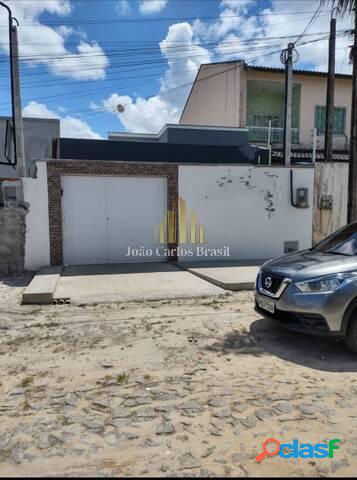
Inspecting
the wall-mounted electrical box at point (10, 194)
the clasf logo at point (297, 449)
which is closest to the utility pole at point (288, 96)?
the wall-mounted electrical box at point (10, 194)

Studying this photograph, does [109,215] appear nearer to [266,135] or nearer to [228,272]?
[228,272]

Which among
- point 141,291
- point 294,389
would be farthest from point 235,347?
point 141,291

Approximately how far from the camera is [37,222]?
9.44 metres

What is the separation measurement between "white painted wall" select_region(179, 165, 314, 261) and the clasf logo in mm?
7996

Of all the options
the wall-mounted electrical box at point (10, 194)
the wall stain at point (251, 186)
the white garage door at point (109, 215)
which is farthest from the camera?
the wall stain at point (251, 186)

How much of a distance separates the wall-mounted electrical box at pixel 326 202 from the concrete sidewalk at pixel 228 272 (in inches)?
108

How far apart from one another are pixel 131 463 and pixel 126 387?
1102 millimetres

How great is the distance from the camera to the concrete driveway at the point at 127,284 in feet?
23.0

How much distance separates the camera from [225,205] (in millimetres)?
10766

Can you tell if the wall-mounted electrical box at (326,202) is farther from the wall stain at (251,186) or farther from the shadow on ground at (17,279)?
the shadow on ground at (17,279)

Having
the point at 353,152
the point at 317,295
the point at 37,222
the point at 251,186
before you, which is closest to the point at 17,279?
the point at 37,222

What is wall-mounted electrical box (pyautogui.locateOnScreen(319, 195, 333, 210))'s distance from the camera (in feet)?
37.6

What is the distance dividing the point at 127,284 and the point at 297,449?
18.5 ft

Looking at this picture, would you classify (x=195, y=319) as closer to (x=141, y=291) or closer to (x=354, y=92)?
(x=141, y=291)
